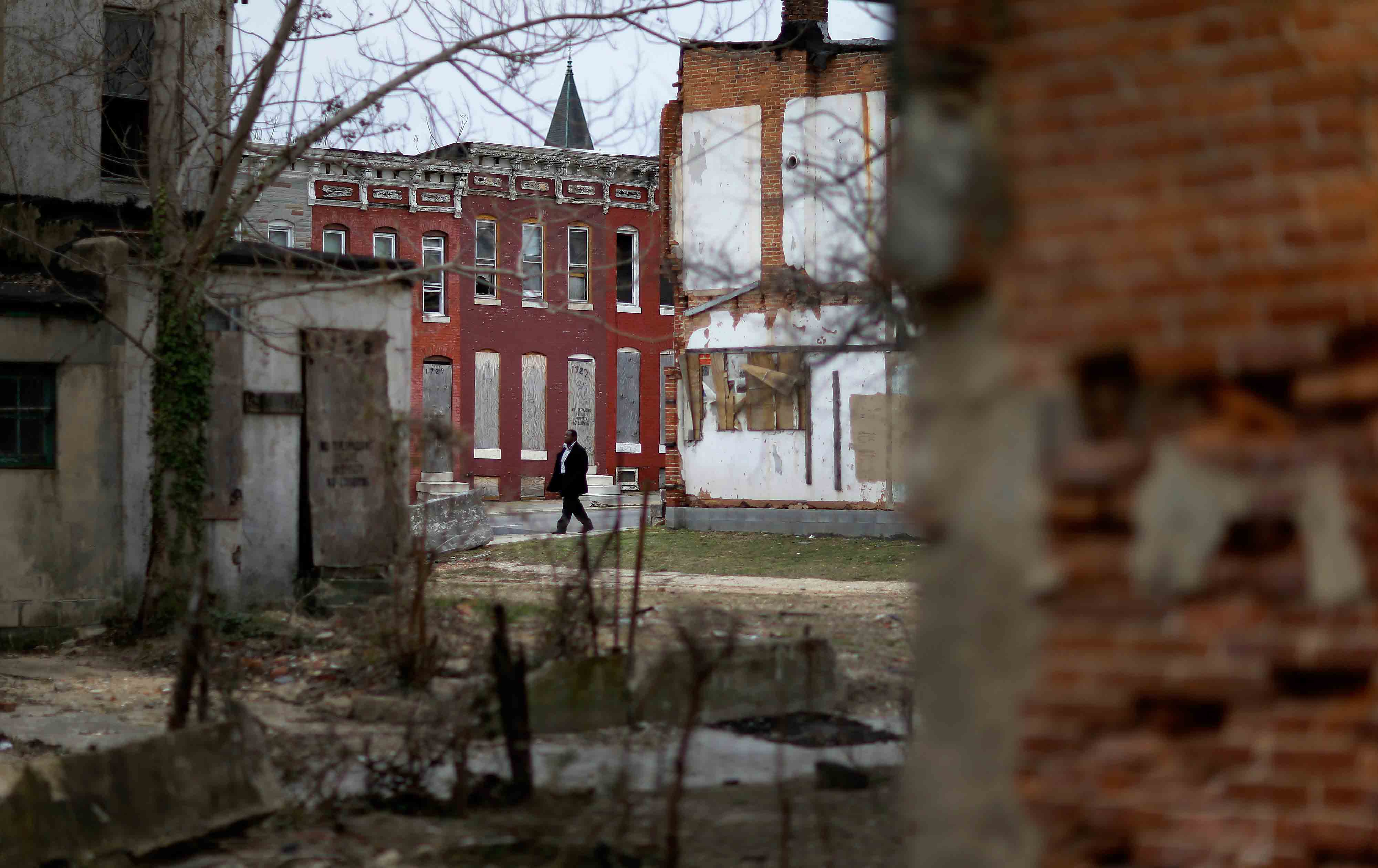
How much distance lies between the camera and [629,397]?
38969mm

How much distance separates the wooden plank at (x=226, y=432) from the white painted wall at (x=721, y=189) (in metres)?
13.0

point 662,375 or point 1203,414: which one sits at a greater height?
point 662,375

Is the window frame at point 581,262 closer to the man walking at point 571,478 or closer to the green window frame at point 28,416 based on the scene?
the man walking at point 571,478

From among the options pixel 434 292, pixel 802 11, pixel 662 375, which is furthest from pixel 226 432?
pixel 662 375

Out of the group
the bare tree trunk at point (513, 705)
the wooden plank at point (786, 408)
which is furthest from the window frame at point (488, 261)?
the bare tree trunk at point (513, 705)

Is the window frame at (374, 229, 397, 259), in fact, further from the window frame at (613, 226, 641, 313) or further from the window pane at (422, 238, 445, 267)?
the window frame at (613, 226, 641, 313)

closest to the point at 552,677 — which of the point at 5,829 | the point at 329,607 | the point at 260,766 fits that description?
the point at 260,766

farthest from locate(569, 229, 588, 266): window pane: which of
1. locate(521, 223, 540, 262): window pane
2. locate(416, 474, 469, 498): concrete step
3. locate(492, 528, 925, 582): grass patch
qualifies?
locate(492, 528, 925, 582): grass patch

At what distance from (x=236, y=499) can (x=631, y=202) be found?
25446mm

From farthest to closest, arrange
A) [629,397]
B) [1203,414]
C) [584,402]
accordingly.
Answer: [629,397]
[584,402]
[1203,414]

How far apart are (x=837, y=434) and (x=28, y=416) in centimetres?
1471

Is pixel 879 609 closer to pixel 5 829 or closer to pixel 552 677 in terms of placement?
pixel 552 677

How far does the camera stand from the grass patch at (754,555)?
18.2 metres

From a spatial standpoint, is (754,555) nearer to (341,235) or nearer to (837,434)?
(837,434)
